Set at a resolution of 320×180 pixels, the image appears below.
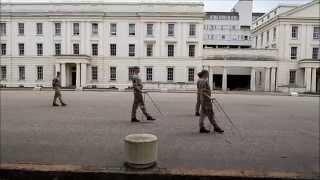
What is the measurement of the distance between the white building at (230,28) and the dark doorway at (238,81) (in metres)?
31.3

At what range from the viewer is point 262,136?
9977 millimetres

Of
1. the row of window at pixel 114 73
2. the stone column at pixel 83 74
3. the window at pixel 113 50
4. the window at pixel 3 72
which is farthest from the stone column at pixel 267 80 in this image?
the window at pixel 3 72

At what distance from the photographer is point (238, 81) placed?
62219 millimetres

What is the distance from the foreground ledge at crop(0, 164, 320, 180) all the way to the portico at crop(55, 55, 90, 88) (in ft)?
157

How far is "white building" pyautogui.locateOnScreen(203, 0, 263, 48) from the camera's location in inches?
3654

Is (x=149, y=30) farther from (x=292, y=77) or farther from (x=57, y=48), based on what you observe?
(x=292, y=77)

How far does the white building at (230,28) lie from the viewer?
305 feet

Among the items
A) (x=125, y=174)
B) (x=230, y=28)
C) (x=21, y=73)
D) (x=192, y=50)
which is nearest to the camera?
(x=125, y=174)

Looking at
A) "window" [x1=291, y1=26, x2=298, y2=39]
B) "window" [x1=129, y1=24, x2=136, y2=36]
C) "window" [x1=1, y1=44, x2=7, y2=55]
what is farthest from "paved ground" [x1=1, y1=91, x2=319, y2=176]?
"window" [x1=1, y1=44, x2=7, y2=55]

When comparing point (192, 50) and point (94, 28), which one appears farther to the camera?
point (94, 28)

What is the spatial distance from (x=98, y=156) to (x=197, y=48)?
48.7 metres

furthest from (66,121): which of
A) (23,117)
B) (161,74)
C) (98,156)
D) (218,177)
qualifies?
(161,74)

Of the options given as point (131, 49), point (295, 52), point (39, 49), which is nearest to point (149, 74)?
point (131, 49)

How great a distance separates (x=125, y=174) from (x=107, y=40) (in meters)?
50.8
